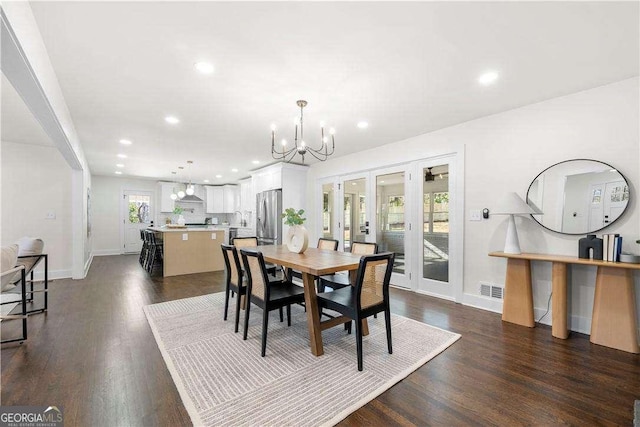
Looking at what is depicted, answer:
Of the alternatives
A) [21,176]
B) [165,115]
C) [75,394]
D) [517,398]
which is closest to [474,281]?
[517,398]

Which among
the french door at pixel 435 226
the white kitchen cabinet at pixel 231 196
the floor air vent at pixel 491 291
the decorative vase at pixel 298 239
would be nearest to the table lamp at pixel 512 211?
the floor air vent at pixel 491 291

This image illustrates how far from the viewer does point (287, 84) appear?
104 inches

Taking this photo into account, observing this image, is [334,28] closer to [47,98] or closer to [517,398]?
[47,98]

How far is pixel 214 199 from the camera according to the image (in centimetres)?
983

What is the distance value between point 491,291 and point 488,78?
246cm

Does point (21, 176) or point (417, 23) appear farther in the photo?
point (21, 176)

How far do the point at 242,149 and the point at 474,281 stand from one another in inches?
171

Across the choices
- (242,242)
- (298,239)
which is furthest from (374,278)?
(242,242)

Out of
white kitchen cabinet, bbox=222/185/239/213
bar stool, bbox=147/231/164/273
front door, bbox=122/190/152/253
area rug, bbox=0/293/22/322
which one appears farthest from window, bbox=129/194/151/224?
area rug, bbox=0/293/22/322

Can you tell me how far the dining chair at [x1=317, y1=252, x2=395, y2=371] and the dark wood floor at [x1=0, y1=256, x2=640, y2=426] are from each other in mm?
501

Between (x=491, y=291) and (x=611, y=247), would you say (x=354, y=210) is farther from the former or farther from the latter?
(x=611, y=247)

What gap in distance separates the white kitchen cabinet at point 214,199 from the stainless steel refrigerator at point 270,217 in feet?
11.7

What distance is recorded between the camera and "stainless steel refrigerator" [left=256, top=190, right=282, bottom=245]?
243 inches

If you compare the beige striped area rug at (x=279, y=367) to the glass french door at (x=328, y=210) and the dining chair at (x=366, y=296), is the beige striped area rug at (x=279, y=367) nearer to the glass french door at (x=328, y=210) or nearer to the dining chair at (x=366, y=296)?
the dining chair at (x=366, y=296)
